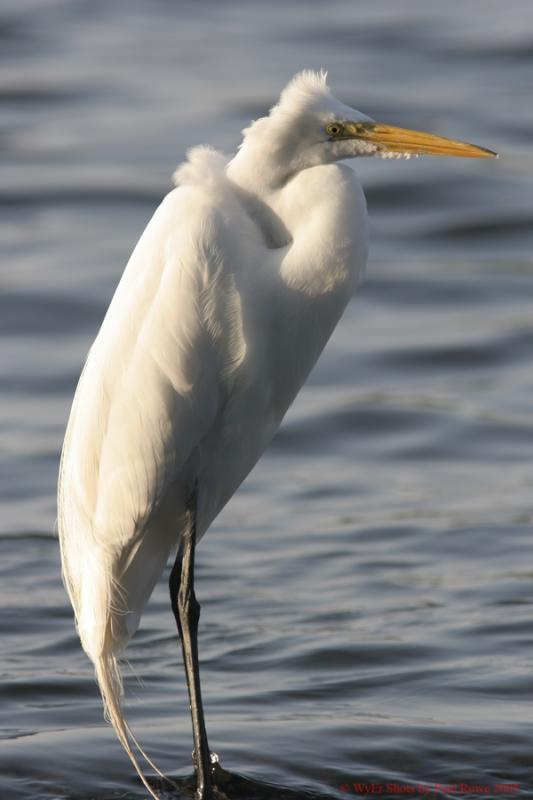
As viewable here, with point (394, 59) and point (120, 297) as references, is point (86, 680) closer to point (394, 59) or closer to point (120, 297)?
point (120, 297)

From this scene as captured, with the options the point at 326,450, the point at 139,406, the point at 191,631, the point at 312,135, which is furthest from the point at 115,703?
the point at 326,450

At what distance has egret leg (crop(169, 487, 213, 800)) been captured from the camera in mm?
4934

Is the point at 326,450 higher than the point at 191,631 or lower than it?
higher

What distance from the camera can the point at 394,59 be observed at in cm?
1634

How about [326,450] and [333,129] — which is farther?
[326,450]

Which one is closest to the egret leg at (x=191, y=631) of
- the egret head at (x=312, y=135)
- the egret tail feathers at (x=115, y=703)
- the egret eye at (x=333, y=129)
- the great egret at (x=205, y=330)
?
the great egret at (x=205, y=330)

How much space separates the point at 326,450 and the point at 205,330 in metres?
3.76

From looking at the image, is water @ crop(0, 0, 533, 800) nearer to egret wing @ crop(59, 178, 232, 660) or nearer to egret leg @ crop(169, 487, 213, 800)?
egret leg @ crop(169, 487, 213, 800)

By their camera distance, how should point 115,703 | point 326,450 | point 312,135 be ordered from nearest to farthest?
1. point 312,135
2. point 115,703
3. point 326,450

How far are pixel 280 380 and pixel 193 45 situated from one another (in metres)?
11.5

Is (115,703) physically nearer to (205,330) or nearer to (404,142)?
(205,330)

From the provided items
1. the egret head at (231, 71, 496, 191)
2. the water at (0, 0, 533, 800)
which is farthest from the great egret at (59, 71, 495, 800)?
the water at (0, 0, 533, 800)

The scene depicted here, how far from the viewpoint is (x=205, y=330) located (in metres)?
4.84

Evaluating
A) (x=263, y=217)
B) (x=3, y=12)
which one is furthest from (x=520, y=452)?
(x=3, y=12)
